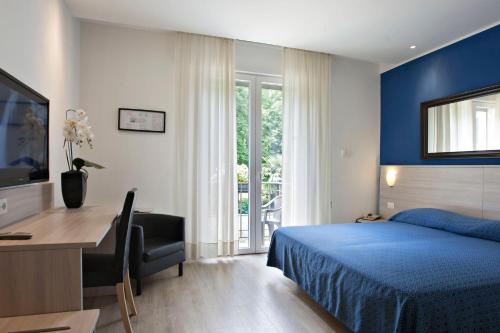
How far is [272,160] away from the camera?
4.19 metres

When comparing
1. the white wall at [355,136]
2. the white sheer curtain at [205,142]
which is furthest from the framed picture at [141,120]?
the white wall at [355,136]

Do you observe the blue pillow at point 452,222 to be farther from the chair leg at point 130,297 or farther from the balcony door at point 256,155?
the chair leg at point 130,297

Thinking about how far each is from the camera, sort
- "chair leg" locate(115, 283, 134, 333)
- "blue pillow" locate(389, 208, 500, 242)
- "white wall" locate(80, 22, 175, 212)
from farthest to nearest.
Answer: "white wall" locate(80, 22, 175, 212) < "blue pillow" locate(389, 208, 500, 242) < "chair leg" locate(115, 283, 134, 333)

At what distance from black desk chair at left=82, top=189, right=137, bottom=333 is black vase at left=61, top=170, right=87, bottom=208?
0.52 meters

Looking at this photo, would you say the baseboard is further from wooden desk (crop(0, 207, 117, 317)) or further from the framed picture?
the framed picture

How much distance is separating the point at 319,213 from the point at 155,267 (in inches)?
92.6

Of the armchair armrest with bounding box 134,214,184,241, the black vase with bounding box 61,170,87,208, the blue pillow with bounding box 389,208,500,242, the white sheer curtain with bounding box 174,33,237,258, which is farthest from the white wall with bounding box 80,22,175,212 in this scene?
the blue pillow with bounding box 389,208,500,242

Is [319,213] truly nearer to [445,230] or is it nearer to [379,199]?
[379,199]

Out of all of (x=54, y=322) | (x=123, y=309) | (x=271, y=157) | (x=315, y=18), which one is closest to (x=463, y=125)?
(x=315, y=18)

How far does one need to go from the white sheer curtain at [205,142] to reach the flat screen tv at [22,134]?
5.23ft

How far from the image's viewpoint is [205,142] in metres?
3.69

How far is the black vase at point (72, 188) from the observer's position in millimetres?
2414

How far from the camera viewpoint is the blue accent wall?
10.6ft

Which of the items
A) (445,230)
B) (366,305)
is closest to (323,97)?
(445,230)
